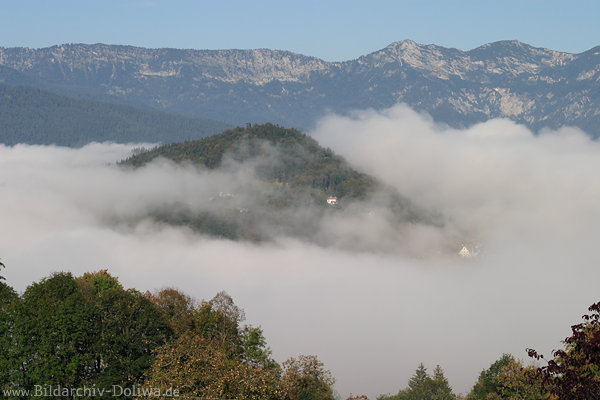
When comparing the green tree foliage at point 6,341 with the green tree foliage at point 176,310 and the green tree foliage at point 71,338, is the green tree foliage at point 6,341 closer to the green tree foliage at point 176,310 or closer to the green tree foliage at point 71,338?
the green tree foliage at point 71,338

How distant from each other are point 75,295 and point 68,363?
247 inches

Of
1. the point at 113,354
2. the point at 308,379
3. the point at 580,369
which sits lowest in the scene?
the point at 580,369

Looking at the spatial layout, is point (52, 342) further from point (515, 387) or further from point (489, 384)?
point (489, 384)

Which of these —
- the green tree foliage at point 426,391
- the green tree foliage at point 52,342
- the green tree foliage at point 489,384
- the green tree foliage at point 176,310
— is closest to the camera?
the green tree foliage at point 52,342

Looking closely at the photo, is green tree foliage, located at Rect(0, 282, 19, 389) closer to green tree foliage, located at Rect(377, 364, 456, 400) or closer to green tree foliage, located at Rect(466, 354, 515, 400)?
green tree foliage, located at Rect(466, 354, 515, 400)

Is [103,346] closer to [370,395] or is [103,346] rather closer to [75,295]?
[75,295]

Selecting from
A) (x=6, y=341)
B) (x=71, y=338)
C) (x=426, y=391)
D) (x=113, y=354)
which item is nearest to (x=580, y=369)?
(x=113, y=354)

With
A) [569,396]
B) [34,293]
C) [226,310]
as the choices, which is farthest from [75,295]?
[569,396]

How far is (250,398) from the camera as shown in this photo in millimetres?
56438

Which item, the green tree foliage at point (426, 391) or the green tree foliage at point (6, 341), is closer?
the green tree foliage at point (6, 341)

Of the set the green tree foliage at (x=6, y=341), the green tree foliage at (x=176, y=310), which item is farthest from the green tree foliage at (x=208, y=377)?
the green tree foliage at (x=176, y=310)

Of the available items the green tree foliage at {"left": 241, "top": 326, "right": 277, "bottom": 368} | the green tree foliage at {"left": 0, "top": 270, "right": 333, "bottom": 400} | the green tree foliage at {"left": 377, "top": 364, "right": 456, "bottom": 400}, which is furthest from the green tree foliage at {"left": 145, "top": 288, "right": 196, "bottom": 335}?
the green tree foliage at {"left": 377, "top": 364, "right": 456, "bottom": 400}

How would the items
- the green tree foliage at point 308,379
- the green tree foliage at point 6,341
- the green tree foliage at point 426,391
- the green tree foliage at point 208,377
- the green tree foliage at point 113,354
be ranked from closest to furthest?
the green tree foliage at point 208,377
the green tree foliage at point 113,354
the green tree foliage at point 6,341
the green tree foliage at point 308,379
the green tree foliage at point 426,391

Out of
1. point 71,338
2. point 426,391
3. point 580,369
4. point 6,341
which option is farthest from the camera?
point 426,391
